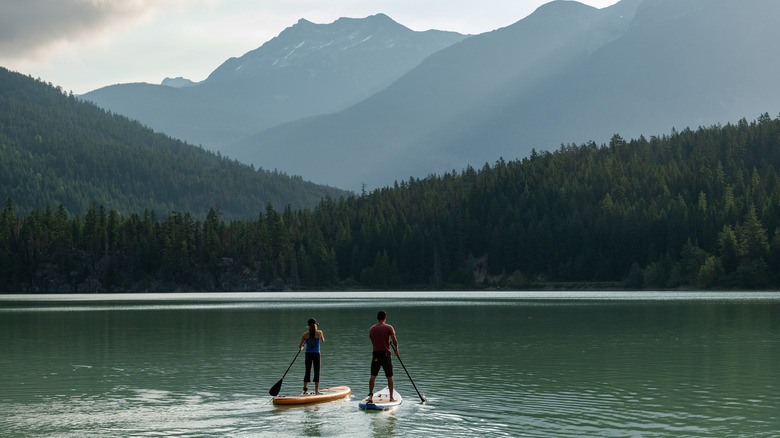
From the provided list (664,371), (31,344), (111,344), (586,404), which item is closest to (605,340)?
(664,371)

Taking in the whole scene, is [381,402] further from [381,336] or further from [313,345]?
[313,345]

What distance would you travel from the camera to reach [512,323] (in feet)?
295

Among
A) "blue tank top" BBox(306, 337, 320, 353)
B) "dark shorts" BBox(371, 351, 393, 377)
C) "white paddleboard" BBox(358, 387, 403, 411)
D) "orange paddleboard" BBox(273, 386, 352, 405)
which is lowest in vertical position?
"white paddleboard" BBox(358, 387, 403, 411)

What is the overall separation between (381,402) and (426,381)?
8.34 m

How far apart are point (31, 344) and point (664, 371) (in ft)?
152

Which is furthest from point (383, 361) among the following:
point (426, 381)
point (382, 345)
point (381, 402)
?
point (426, 381)

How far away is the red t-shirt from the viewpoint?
125 feet

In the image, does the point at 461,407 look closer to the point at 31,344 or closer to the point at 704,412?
the point at 704,412

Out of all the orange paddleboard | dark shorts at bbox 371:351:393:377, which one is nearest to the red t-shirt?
dark shorts at bbox 371:351:393:377

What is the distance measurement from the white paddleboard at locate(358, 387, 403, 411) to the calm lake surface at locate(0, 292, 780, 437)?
46 cm

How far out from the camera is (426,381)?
45.8 m

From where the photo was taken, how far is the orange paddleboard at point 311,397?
38.1 m

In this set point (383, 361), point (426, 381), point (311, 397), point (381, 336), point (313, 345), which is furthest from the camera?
point (426, 381)

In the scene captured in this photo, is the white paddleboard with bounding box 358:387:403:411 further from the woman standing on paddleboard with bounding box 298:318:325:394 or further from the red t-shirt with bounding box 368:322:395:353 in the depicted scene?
the woman standing on paddleboard with bounding box 298:318:325:394
